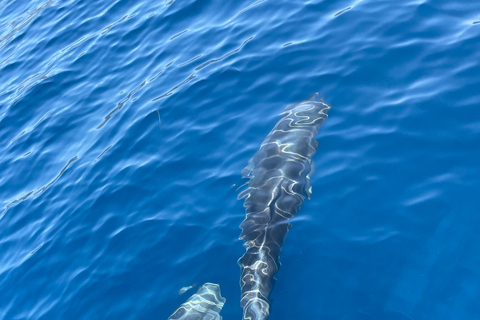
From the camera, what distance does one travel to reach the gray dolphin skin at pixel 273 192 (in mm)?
7609

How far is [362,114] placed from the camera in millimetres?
9703

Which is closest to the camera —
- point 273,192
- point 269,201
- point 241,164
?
point 269,201

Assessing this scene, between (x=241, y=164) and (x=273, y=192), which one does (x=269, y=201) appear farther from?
(x=241, y=164)

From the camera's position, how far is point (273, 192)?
878 cm

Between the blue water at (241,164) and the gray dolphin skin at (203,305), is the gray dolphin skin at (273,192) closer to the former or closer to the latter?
the blue water at (241,164)

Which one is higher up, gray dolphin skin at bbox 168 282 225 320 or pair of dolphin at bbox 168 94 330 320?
pair of dolphin at bbox 168 94 330 320

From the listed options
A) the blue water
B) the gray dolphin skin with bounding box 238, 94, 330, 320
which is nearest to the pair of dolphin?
the gray dolphin skin with bounding box 238, 94, 330, 320

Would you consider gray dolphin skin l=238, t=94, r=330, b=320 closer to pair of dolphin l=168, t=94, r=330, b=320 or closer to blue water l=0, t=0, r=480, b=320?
pair of dolphin l=168, t=94, r=330, b=320

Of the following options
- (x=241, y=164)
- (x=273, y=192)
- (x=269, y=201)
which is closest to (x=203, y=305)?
(x=269, y=201)

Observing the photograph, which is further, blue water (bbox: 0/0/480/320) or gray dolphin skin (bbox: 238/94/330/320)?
gray dolphin skin (bbox: 238/94/330/320)

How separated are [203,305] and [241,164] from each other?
316cm

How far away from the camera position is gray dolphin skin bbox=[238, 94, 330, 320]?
7609 mm

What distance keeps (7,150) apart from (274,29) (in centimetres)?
826

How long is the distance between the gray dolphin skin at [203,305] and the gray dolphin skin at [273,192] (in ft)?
1.61
